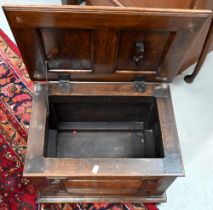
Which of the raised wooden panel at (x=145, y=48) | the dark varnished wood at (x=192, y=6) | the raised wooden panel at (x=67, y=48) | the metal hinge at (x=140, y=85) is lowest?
the metal hinge at (x=140, y=85)

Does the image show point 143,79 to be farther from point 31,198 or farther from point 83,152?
point 31,198

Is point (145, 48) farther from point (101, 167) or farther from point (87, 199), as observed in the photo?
point (87, 199)

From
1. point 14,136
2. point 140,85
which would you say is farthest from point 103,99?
point 14,136

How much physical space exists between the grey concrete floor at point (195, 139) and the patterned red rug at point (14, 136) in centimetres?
17

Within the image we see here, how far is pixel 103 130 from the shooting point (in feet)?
3.85

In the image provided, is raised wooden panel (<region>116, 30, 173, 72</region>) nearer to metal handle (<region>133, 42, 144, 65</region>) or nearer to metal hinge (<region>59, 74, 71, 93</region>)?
metal handle (<region>133, 42, 144, 65</region>)

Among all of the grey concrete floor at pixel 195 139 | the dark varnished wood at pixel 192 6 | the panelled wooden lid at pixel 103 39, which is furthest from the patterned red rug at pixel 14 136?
the dark varnished wood at pixel 192 6

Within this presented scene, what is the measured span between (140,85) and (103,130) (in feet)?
0.96

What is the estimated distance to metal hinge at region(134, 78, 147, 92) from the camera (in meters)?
0.98

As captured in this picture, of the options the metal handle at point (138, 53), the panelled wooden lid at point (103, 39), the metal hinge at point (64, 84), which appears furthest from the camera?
the metal hinge at point (64, 84)

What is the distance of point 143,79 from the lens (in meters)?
A: 0.98

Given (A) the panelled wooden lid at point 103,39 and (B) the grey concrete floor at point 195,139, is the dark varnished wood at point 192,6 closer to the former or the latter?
(B) the grey concrete floor at point 195,139

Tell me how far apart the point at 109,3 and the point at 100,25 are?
2.52 ft

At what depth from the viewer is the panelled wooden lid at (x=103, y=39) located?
0.71 meters
